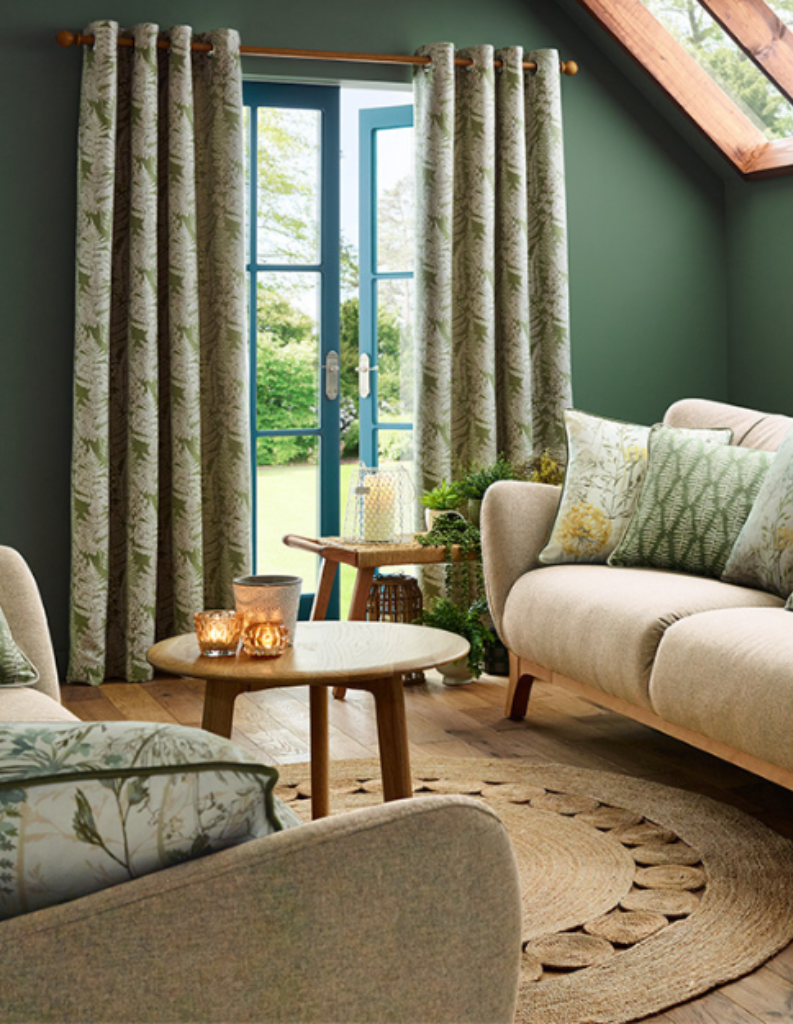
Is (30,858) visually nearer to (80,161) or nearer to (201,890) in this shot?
(201,890)

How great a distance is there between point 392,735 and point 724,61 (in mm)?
3416

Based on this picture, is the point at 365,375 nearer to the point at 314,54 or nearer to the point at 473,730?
the point at 314,54

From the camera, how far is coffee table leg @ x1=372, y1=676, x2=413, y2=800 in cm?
194

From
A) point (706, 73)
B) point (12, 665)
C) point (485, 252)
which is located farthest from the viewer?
point (706, 73)

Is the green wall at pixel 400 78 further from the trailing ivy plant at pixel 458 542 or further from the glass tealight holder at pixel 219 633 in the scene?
the glass tealight holder at pixel 219 633

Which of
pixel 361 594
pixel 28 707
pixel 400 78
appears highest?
pixel 400 78

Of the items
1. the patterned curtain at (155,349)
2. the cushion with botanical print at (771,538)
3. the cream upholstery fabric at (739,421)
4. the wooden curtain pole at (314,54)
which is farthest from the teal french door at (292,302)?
the cushion with botanical print at (771,538)

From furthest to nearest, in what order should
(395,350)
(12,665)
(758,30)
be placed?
(395,350), (758,30), (12,665)

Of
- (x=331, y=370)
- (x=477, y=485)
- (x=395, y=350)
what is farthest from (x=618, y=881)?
(x=395, y=350)

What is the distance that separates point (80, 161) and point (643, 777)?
8.62 feet

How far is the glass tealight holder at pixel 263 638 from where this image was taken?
1933mm

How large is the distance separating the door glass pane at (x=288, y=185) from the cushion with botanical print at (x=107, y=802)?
3.60m

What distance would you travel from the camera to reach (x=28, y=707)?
1.73 metres

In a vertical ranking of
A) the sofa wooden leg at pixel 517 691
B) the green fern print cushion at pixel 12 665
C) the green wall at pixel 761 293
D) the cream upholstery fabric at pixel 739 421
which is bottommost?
the sofa wooden leg at pixel 517 691
